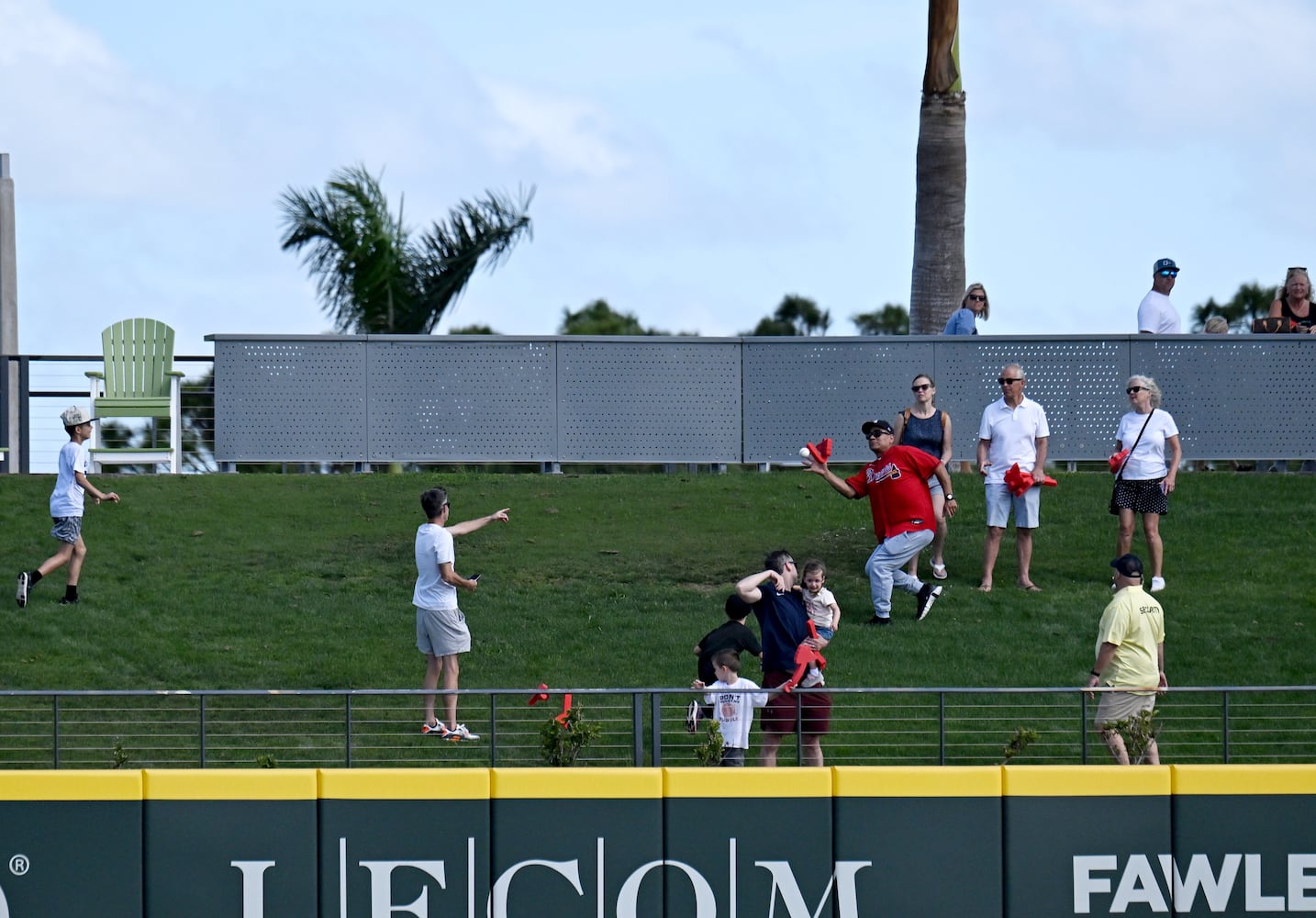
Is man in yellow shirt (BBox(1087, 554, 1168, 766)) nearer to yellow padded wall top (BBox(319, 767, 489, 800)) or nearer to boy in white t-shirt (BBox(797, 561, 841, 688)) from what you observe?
boy in white t-shirt (BBox(797, 561, 841, 688))

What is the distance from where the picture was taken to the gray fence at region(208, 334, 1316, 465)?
20047mm

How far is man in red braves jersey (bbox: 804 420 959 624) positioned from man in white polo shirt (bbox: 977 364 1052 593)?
1.07 meters

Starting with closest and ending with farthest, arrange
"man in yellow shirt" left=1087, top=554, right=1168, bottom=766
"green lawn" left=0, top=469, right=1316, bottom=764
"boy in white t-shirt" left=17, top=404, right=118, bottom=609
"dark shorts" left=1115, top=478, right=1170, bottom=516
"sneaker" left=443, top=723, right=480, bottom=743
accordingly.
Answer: "man in yellow shirt" left=1087, top=554, right=1168, bottom=766
"sneaker" left=443, top=723, right=480, bottom=743
"green lawn" left=0, top=469, right=1316, bottom=764
"boy in white t-shirt" left=17, top=404, right=118, bottom=609
"dark shorts" left=1115, top=478, right=1170, bottom=516

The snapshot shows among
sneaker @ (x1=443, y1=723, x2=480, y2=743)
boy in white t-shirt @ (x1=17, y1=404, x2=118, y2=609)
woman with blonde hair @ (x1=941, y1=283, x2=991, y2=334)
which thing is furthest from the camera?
woman with blonde hair @ (x1=941, y1=283, x2=991, y2=334)

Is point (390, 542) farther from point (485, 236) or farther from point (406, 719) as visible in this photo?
point (485, 236)

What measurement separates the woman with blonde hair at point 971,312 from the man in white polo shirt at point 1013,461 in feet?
11.6

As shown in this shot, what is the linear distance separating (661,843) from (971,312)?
11764mm

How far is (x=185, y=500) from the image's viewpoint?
1870 cm

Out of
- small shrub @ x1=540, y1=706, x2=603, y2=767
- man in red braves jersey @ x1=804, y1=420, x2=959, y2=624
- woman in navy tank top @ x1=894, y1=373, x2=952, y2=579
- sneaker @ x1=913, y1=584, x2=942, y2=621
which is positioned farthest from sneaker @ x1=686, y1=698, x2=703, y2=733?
woman in navy tank top @ x1=894, y1=373, x2=952, y2=579

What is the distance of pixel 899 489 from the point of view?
48.4 feet

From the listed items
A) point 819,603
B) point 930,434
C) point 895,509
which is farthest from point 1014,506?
point 819,603

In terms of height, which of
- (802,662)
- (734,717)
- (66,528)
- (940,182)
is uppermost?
(940,182)

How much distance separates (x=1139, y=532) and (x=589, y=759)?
8.61 metres

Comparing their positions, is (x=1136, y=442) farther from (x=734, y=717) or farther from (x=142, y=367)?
(x=142, y=367)
